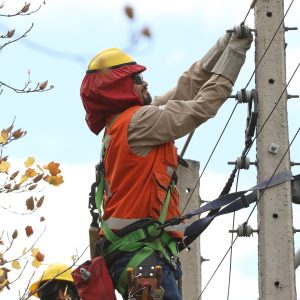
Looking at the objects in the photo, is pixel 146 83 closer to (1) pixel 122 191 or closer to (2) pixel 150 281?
(1) pixel 122 191

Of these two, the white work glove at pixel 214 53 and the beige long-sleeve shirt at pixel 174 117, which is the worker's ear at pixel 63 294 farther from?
the white work glove at pixel 214 53

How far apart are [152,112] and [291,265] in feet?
5.22

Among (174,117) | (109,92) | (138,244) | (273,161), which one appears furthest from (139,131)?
(273,161)

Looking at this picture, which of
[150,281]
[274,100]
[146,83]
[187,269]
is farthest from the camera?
[187,269]

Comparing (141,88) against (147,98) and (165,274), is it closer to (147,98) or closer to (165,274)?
(147,98)

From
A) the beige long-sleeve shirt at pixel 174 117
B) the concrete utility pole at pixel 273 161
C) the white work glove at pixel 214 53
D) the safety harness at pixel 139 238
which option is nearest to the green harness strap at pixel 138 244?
the safety harness at pixel 139 238

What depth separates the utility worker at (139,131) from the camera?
894 cm

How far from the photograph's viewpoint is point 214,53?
31.6 ft

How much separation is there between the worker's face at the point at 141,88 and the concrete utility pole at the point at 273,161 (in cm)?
103

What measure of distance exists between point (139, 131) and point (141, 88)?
42 centimetres

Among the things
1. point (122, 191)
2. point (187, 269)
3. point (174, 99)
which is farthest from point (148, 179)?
point (187, 269)

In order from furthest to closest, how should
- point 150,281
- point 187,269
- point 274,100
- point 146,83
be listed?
point 187,269 → point 274,100 → point 146,83 → point 150,281

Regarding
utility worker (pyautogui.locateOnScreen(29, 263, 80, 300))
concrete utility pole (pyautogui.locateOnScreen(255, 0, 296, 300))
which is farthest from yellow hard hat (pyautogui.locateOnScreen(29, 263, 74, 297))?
concrete utility pole (pyautogui.locateOnScreen(255, 0, 296, 300))

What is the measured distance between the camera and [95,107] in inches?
363
